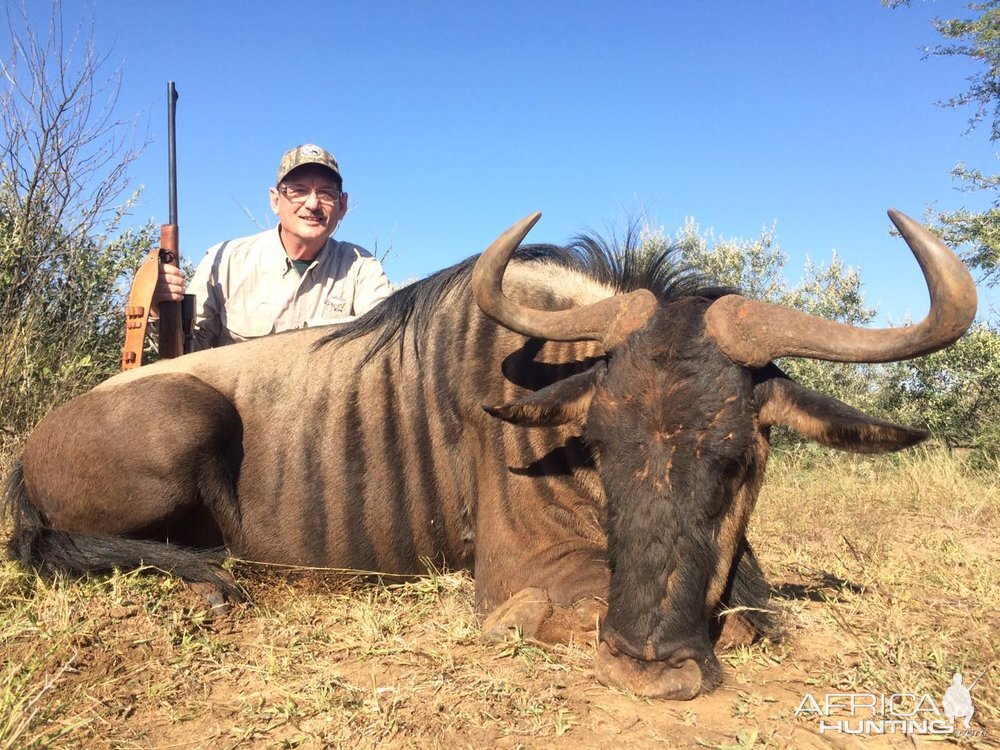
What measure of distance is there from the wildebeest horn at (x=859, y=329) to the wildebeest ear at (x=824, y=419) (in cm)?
13

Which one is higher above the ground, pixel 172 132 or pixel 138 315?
pixel 172 132

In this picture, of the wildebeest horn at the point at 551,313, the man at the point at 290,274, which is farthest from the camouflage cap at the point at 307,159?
the wildebeest horn at the point at 551,313

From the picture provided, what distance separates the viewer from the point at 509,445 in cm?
342

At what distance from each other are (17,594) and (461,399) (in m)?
2.17

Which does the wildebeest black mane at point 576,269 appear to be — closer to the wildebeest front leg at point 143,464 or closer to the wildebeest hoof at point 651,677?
the wildebeest front leg at point 143,464

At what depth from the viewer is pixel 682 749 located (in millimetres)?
2123

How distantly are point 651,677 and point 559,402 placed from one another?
107 cm

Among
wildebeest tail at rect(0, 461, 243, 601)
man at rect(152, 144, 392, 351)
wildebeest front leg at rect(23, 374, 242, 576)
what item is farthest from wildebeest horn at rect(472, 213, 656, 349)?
man at rect(152, 144, 392, 351)

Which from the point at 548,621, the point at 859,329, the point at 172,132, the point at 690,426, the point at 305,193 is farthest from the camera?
the point at 172,132

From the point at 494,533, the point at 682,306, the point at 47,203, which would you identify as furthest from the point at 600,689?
the point at 47,203

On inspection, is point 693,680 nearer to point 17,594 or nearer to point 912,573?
point 912,573

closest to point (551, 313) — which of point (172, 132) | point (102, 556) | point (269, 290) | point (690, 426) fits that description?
point (690, 426)

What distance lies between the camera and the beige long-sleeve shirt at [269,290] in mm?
5703

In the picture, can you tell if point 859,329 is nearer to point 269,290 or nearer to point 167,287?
point 167,287
